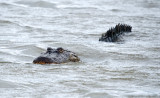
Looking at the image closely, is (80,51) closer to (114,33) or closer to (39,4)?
(114,33)

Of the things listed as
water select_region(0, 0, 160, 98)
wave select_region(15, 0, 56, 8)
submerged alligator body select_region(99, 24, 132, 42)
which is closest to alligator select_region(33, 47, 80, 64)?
water select_region(0, 0, 160, 98)

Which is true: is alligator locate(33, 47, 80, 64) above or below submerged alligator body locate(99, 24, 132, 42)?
below

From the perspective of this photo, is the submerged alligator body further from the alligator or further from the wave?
the wave

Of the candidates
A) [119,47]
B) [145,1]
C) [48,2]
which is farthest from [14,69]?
[145,1]

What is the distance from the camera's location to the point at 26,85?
821cm

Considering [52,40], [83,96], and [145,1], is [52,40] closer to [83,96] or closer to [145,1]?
[83,96]

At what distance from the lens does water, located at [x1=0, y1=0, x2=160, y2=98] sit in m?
8.07

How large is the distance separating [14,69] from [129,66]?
2681mm

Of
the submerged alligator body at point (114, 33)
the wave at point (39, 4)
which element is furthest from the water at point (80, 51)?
the submerged alligator body at point (114, 33)

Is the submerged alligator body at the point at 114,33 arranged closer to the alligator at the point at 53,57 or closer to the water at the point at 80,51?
the water at the point at 80,51

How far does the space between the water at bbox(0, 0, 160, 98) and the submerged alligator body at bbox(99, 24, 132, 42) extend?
32 centimetres

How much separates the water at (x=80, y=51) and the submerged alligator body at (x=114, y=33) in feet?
1.05

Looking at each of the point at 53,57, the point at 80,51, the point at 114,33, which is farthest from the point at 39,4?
the point at 53,57

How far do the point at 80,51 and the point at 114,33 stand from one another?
254 cm
